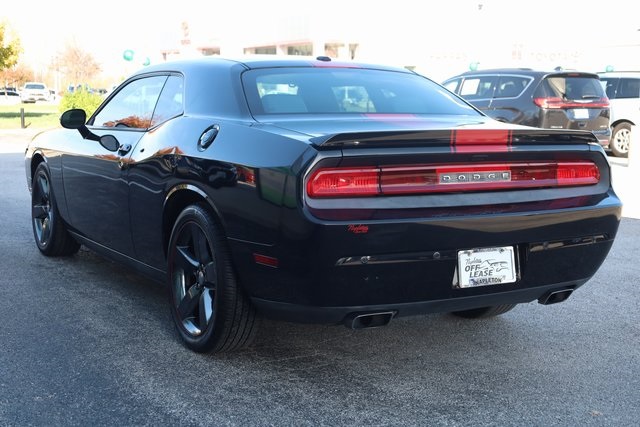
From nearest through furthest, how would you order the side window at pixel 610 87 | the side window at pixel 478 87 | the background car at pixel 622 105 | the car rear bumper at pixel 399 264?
the car rear bumper at pixel 399 264, the side window at pixel 478 87, the background car at pixel 622 105, the side window at pixel 610 87

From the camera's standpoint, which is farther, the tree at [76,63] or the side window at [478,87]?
the tree at [76,63]

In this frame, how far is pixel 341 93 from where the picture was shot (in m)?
4.22

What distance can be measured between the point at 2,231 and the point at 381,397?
4.97 m

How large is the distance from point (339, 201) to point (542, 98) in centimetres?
1014

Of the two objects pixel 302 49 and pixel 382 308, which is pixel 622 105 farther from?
pixel 302 49

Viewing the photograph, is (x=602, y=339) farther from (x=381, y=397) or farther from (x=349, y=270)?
(x=349, y=270)

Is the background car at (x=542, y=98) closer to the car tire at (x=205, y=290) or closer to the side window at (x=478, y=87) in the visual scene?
the side window at (x=478, y=87)

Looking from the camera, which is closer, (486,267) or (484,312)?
(486,267)

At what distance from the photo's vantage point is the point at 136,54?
2322 cm

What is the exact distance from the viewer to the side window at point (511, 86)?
12.7 m

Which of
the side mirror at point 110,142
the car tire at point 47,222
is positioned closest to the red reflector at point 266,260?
the side mirror at point 110,142

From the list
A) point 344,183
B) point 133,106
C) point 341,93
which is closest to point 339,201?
point 344,183

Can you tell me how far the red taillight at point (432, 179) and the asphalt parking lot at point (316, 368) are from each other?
0.91m

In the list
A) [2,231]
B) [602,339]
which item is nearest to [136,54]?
[2,231]
